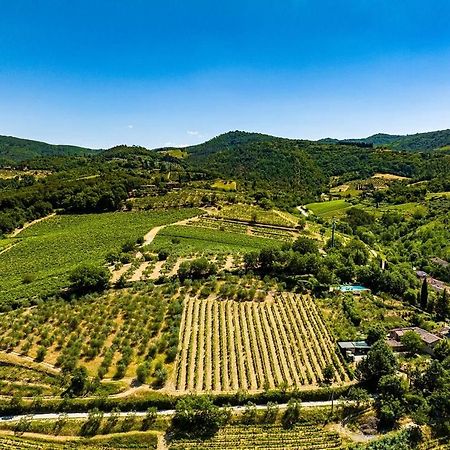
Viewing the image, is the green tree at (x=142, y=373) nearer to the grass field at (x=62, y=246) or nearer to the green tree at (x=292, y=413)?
the green tree at (x=292, y=413)

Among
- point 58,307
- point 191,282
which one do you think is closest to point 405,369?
point 191,282

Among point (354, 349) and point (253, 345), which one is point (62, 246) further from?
point (354, 349)

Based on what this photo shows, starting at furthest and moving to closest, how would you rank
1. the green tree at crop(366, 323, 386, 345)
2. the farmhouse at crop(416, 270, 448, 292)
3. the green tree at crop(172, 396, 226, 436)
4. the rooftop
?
the farmhouse at crop(416, 270, 448, 292) < the rooftop < the green tree at crop(366, 323, 386, 345) < the green tree at crop(172, 396, 226, 436)

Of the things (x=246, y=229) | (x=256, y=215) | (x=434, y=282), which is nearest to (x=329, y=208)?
(x=256, y=215)

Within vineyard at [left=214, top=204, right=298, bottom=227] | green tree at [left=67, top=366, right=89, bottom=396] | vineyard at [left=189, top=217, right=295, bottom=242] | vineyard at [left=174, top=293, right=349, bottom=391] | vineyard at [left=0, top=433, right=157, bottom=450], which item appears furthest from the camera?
vineyard at [left=214, top=204, right=298, bottom=227]

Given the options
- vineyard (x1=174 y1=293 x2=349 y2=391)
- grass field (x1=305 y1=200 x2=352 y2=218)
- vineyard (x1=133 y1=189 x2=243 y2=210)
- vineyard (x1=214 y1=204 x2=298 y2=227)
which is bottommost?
vineyard (x1=174 y1=293 x2=349 y2=391)

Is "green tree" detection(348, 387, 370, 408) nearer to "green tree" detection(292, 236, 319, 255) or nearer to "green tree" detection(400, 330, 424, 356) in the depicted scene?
"green tree" detection(400, 330, 424, 356)

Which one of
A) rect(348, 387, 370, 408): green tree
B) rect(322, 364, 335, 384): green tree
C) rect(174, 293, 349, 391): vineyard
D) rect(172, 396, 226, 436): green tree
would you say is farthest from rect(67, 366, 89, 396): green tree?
rect(348, 387, 370, 408): green tree

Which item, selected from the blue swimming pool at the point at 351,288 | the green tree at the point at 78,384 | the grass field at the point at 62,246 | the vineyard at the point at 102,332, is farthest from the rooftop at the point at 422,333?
the grass field at the point at 62,246

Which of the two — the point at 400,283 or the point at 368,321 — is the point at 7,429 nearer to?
the point at 368,321
